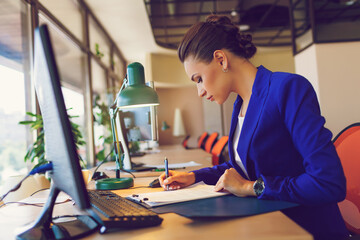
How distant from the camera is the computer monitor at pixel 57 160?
65 cm

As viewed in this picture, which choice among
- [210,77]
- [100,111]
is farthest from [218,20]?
[100,111]

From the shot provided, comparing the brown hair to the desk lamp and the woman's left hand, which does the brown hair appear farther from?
the woman's left hand

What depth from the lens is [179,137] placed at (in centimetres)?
1030

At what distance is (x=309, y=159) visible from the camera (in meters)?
0.91

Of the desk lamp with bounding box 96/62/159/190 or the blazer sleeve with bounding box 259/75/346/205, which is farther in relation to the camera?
the desk lamp with bounding box 96/62/159/190

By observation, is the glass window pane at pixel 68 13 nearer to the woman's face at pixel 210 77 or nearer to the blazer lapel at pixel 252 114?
the woman's face at pixel 210 77

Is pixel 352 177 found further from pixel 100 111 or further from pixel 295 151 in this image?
pixel 100 111

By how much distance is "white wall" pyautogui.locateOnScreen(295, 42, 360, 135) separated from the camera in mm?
2605

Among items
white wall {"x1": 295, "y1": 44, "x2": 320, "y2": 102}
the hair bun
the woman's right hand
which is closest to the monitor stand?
the woman's right hand

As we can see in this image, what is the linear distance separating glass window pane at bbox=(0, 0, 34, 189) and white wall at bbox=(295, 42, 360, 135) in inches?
103

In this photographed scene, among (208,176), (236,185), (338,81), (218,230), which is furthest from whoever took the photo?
(338,81)

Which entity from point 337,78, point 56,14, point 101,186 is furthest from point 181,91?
point 101,186

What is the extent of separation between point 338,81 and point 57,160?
2.60 m

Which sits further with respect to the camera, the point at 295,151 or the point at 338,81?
the point at 338,81
